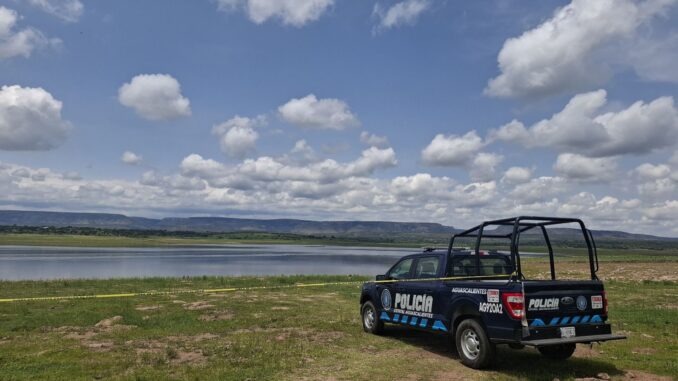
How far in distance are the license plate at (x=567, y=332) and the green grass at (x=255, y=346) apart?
25.8 inches

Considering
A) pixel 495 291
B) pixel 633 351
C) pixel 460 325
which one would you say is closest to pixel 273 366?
pixel 460 325

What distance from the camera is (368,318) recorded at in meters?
12.8

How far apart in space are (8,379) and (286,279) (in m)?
20.9

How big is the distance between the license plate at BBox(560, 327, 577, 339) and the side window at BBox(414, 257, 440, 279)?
9.13ft

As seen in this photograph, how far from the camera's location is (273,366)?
9047 millimetres

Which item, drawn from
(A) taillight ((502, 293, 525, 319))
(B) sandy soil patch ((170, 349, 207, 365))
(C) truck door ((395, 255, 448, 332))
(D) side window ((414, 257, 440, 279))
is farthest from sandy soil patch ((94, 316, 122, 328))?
(A) taillight ((502, 293, 525, 319))

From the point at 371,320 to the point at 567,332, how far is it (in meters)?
5.11

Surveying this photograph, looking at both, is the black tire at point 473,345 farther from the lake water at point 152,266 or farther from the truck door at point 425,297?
the lake water at point 152,266

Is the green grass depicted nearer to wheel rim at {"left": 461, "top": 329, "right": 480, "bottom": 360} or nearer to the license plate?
wheel rim at {"left": 461, "top": 329, "right": 480, "bottom": 360}

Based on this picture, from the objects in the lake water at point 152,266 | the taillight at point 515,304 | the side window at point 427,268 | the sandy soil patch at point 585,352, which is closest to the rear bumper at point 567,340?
the taillight at point 515,304

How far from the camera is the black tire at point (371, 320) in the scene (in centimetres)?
1231

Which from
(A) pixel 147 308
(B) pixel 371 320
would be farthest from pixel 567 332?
(A) pixel 147 308

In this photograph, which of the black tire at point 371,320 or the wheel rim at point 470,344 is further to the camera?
the black tire at point 371,320

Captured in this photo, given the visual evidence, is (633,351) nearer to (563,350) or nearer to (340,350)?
(563,350)
